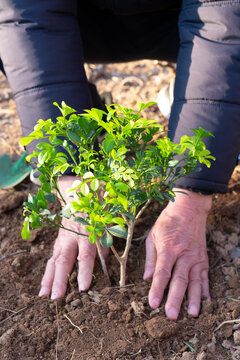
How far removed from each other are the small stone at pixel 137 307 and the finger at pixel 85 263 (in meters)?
0.23

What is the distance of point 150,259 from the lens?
1.75 m

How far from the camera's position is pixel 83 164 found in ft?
Result: 3.82

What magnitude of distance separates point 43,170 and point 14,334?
0.74m

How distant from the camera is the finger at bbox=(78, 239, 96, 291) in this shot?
5.43 ft

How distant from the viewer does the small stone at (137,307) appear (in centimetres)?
154

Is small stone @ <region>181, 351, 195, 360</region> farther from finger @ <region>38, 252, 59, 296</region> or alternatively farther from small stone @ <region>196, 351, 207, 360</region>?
finger @ <region>38, 252, 59, 296</region>

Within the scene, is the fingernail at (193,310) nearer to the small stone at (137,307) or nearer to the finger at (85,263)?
the small stone at (137,307)

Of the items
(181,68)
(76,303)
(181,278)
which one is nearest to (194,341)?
(181,278)

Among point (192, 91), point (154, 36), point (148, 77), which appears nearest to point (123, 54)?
point (154, 36)

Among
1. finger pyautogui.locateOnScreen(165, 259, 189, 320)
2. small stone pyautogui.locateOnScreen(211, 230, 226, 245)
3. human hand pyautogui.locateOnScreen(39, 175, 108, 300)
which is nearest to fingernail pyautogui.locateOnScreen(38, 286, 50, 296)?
human hand pyautogui.locateOnScreen(39, 175, 108, 300)

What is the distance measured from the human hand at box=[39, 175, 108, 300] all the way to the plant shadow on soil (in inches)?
1.6

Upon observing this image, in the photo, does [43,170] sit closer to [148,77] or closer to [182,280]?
[182,280]

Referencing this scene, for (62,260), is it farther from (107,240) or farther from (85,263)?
(107,240)

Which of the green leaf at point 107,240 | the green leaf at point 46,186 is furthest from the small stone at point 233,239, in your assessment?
the green leaf at point 46,186
